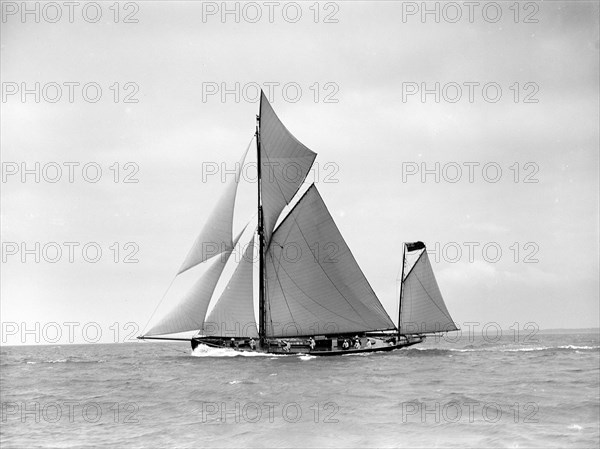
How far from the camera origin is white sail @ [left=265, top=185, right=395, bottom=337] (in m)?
51.2

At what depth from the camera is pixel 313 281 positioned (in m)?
51.2

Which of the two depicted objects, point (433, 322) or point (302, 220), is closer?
point (302, 220)

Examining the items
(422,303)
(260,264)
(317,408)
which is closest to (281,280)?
(260,264)

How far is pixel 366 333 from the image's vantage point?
5669 centimetres

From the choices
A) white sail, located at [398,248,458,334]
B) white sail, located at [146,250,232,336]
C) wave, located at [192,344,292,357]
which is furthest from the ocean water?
white sail, located at [398,248,458,334]

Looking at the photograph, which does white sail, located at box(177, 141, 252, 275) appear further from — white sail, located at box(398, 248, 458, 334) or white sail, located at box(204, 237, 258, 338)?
white sail, located at box(398, 248, 458, 334)

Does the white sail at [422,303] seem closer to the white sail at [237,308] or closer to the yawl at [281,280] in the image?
the yawl at [281,280]

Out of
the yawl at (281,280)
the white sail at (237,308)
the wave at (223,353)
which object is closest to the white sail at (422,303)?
the yawl at (281,280)

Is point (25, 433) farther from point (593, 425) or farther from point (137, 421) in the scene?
point (593, 425)

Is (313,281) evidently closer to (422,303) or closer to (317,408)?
(422,303)

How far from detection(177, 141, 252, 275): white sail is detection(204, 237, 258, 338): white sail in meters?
1.91

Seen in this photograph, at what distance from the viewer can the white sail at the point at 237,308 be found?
50156mm

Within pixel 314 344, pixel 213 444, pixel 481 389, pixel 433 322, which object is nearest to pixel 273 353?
pixel 314 344

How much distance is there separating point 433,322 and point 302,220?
1794 centimetres
